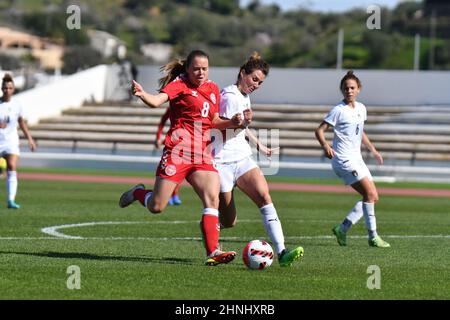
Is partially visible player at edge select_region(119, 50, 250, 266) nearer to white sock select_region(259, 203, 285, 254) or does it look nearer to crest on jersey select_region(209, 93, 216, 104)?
crest on jersey select_region(209, 93, 216, 104)

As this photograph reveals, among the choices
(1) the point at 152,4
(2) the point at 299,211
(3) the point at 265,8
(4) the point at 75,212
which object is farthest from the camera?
(1) the point at 152,4

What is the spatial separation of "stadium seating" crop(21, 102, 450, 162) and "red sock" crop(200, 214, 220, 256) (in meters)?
31.0

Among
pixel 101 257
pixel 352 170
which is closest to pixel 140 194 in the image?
pixel 101 257

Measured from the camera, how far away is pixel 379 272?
11.5 meters

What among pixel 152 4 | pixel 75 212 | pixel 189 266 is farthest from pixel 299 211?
pixel 152 4

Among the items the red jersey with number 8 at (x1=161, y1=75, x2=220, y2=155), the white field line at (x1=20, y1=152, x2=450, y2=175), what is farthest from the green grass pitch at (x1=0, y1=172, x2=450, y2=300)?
the white field line at (x1=20, y1=152, x2=450, y2=175)

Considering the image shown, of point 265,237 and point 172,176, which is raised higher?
point 172,176

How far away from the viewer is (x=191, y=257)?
42.5ft

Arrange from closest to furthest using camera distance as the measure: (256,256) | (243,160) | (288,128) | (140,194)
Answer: (256,256)
(243,160)
(140,194)
(288,128)

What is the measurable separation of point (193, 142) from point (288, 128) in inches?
1444

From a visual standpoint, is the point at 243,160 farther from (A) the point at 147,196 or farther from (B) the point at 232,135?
(A) the point at 147,196
